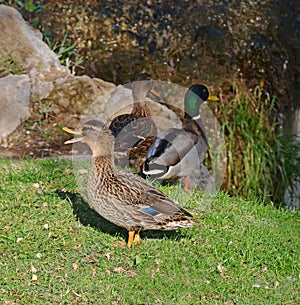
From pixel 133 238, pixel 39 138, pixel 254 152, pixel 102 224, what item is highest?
pixel 133 238

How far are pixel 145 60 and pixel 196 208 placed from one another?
3.92 m

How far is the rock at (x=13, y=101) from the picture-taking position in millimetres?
8203

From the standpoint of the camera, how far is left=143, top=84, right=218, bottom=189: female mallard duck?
6.60 m

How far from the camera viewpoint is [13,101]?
8.31m

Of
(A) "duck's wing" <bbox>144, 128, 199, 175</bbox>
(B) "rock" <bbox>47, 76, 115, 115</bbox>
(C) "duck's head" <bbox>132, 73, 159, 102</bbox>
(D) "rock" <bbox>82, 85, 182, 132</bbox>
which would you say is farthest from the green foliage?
(A) "duck's wing" <bbox>144, 128, 199, 175</bbox>

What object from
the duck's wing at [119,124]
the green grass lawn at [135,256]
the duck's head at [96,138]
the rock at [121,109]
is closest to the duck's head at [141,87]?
the rock at [121,109]

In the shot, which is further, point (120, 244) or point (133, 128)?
point (133, 128)

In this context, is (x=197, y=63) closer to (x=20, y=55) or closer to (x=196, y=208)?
(x=20, y=55)

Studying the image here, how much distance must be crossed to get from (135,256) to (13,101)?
3765 millimetres

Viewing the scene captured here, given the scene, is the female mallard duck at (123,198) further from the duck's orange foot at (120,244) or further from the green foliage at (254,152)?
the green foliage at (254,152)

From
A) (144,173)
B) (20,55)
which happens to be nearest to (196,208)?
(144,173)

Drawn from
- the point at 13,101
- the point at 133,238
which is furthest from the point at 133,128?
the point at 133,238

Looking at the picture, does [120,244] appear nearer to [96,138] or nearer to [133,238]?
[133,238]

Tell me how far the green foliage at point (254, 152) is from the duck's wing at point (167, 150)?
1913 mm
